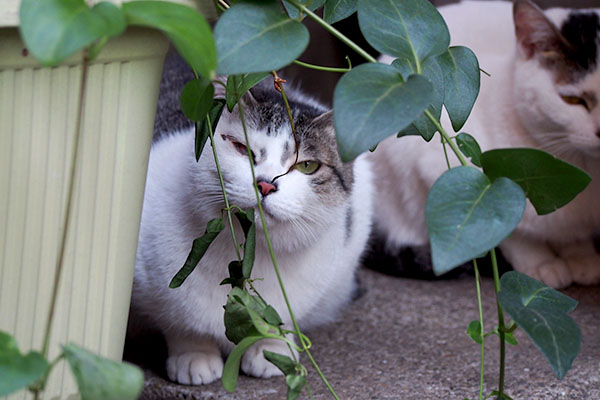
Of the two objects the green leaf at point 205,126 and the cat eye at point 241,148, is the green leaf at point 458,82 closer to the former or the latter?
the green leaf at point 205,126

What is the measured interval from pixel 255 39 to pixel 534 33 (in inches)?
42.3

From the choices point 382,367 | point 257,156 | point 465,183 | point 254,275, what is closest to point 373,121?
point 465,183

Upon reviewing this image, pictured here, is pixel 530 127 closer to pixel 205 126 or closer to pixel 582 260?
pixel 582 260

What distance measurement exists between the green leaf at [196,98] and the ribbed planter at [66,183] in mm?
49

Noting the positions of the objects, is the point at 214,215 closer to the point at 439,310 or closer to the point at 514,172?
the point at 514,172

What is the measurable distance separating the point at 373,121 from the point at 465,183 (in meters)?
0.13

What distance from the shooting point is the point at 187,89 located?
0.79 meters

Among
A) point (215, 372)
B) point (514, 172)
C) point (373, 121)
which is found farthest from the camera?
point (215, 372)

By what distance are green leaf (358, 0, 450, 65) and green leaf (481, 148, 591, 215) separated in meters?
0.14

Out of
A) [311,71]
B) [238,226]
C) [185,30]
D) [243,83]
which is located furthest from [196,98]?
[311,71]

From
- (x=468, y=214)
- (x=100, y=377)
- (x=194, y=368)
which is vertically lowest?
(x=194, y=368)

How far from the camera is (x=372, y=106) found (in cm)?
68

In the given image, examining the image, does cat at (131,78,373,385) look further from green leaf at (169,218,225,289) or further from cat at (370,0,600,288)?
cat at (370,0,600,288)

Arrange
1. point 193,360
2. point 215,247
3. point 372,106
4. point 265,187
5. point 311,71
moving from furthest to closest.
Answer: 1. point 311,71
2. point 193,360
3. point 215,247
4. point 265,187
5. point 372,106
